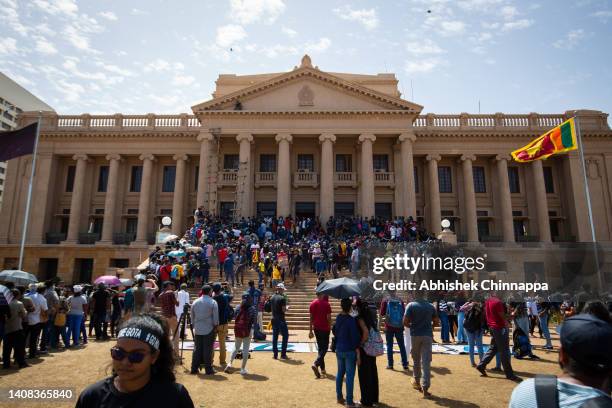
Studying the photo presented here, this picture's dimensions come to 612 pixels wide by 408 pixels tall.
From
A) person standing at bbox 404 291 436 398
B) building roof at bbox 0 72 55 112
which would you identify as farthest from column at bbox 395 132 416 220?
building roof at bbox 0 72 55 112

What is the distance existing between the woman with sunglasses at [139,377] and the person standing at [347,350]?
446 cm

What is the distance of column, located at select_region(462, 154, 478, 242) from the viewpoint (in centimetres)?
3183

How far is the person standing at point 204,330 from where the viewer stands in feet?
28.1

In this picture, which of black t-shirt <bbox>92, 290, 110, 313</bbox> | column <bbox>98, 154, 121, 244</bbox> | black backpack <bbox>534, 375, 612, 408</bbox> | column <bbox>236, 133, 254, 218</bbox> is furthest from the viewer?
column <bbox>98, 154, 121, 244</bbox>

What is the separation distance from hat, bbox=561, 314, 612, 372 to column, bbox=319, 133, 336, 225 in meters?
26.6

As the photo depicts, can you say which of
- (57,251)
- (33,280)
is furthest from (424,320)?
(57,251)

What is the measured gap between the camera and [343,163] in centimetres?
3441

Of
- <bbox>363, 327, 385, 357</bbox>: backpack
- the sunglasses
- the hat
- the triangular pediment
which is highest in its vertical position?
the triangular pediment

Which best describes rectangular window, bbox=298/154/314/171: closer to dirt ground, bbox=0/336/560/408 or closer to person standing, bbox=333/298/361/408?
dirt ground, bbox=0/336/560/408

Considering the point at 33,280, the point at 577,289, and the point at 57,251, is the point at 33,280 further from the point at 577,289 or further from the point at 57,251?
the point at 57,251

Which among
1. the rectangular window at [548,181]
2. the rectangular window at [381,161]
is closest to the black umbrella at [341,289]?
Result: the rectangular window at [381,161]

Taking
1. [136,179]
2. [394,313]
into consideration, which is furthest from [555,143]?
[136,179]

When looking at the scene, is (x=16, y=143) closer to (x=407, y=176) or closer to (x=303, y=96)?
(x=303, y=96)

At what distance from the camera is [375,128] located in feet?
101
